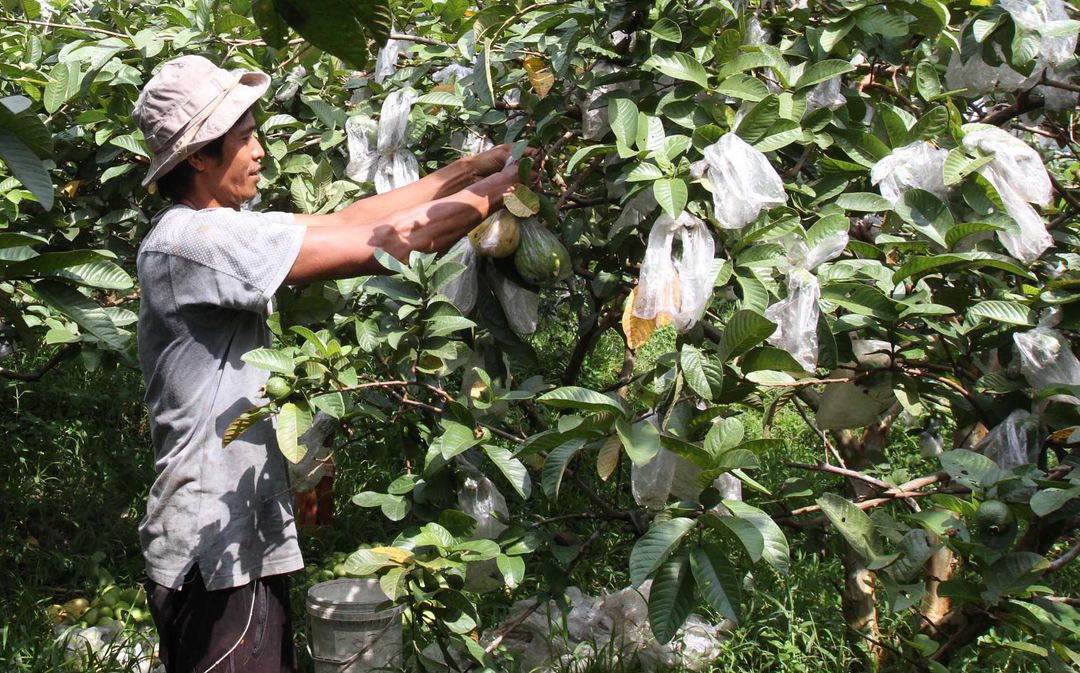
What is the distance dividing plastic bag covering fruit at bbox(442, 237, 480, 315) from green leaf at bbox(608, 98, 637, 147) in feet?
1.13

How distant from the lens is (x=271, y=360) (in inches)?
58.4

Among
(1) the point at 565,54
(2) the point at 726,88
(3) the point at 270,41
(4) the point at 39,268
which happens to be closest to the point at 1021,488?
(2) the point at 726,88

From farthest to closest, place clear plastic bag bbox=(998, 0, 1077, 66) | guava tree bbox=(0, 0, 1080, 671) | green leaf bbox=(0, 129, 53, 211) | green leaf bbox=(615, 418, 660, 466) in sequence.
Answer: clear plastic bag bbox=(998, 0, 1077, 66) < guava tree bbox=(0, 0, 1080, 671) < green leaf bbox=(615, 418, 660, 466) < green leaf bbox=(0, 129, 53, 211)

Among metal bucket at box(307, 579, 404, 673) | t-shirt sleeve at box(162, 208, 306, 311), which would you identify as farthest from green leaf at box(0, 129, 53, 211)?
metal bucket at box(307, 579, 404, 673)

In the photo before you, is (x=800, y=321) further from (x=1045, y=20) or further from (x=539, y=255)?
(x=1045, y=20)

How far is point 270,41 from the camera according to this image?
78 centimetres

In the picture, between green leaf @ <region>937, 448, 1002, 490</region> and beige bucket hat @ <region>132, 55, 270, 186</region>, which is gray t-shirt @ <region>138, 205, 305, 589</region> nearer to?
beige bucket hat @ <region>132, 55, 270, 186</region>

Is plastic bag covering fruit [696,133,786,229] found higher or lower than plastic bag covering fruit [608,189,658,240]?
higher

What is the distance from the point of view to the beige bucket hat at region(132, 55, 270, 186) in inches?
68.4

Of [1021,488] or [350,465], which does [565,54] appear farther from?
[350,465]

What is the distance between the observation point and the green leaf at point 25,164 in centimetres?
81

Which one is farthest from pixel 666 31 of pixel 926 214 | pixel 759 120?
pixel 926 214

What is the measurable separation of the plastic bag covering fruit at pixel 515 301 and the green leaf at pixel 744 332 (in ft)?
1.47

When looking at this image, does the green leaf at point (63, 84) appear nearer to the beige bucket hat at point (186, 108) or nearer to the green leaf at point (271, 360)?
the beige bucket hat at point (186, 108)
